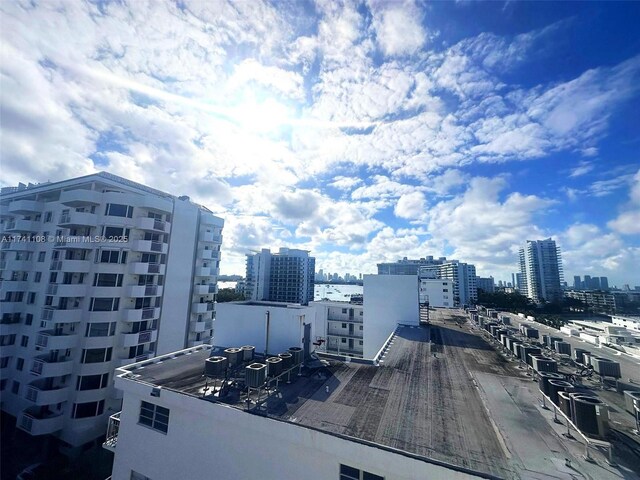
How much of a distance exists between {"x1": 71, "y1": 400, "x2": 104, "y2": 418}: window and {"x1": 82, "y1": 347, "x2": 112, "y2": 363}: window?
364cm

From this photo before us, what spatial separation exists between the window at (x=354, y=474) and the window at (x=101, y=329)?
2563 cm

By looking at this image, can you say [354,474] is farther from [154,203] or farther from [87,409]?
[154,203]

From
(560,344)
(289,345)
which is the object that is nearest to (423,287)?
(560,344)

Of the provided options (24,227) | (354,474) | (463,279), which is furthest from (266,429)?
(463,279)

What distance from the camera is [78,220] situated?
939 inches

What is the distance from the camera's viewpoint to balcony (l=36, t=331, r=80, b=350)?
22203 millimetres

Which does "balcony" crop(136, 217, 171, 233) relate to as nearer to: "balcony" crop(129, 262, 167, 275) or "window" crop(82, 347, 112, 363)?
"balcony" crop(129, 262, 167, 275)

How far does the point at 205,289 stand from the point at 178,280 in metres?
3.52

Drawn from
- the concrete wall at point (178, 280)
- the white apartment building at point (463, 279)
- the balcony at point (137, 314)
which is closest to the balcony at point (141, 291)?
the balcony at point (137, 314)

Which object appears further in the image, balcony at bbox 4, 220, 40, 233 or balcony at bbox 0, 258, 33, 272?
balcony at bbox 4, 220, 40, 233

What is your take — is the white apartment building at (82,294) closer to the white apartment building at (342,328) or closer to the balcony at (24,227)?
the balcony at (24,227)

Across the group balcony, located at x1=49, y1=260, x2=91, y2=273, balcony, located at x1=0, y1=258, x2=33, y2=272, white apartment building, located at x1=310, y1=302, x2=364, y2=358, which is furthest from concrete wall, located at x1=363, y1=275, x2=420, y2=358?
balcony, located at x1=0, y1=258, x2=33, y2=272

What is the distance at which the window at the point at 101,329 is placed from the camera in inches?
915

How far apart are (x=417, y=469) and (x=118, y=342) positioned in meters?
27.9
